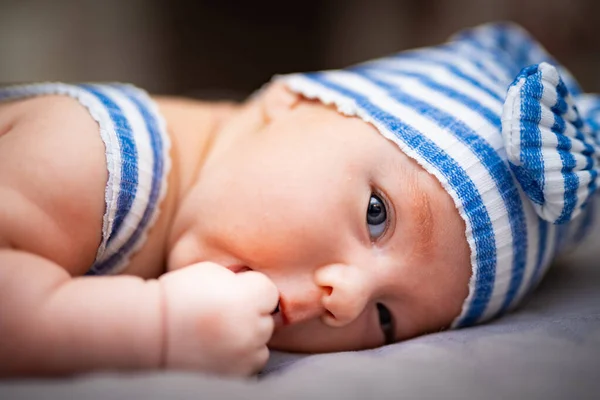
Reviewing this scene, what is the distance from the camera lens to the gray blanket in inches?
21.2

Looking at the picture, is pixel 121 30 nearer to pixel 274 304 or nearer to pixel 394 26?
pixel 394 26

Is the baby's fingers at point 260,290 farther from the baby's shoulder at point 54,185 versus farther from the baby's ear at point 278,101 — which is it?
the baby's ear at point 278,101

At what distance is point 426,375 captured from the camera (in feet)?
1.99

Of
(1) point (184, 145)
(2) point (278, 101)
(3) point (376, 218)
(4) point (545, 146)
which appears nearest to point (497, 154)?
(4) point (545, 146)

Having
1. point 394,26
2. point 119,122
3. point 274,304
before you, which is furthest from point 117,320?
point 394,26

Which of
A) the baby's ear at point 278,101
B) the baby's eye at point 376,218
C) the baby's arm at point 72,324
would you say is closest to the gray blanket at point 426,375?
the baby's arm at point 72,324

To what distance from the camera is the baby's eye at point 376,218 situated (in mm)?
833

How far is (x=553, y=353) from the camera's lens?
0.66 meters

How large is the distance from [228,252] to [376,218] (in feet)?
0.67

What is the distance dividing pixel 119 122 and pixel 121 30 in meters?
1.89

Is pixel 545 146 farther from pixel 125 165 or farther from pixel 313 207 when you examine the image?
pixel 125 165

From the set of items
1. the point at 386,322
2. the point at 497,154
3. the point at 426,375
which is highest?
the point at 497,154

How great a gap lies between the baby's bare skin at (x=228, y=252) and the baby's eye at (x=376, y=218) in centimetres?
1

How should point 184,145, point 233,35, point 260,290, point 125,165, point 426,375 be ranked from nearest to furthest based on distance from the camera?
point 426,375 < point 260,290 < point 125,165 < point 184,145 < point 233,35
